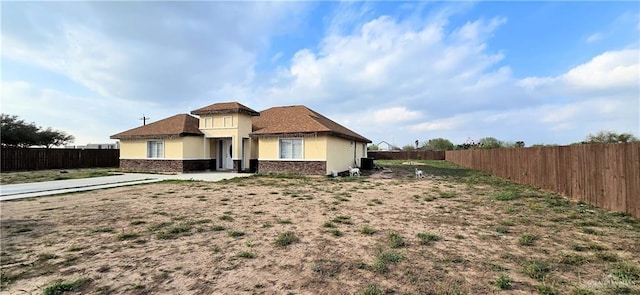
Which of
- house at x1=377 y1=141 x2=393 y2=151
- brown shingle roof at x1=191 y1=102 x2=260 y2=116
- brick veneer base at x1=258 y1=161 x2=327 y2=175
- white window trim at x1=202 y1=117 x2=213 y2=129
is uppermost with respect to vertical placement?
brown shingle roof at x1=191 y1=102 x2=260 y2=116

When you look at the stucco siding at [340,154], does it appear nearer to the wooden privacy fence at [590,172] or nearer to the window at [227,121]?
the window at [227,121]

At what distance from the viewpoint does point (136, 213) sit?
673 centimetres

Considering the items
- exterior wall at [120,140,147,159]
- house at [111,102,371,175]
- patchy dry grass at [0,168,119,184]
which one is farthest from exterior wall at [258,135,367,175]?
patchy dry grass at [0,168,119,184]

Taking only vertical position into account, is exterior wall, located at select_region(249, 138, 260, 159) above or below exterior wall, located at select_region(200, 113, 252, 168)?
below

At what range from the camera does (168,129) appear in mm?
19656

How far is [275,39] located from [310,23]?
89.8 inches

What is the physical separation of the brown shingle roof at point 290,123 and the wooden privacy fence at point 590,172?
371 inches

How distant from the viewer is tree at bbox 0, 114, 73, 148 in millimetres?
28344

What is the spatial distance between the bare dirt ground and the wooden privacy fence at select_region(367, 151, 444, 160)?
131 feet

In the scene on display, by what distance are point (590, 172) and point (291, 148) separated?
13091 mm

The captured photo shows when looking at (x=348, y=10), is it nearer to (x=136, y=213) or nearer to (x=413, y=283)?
(x=136, y=213)

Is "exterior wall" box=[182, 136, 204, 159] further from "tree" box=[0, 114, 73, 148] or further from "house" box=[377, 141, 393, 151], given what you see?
"house" box=[377, 141, 393, 151]

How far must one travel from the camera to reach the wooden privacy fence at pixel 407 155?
46.3 metres

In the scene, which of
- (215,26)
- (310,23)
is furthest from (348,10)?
(215,26)
